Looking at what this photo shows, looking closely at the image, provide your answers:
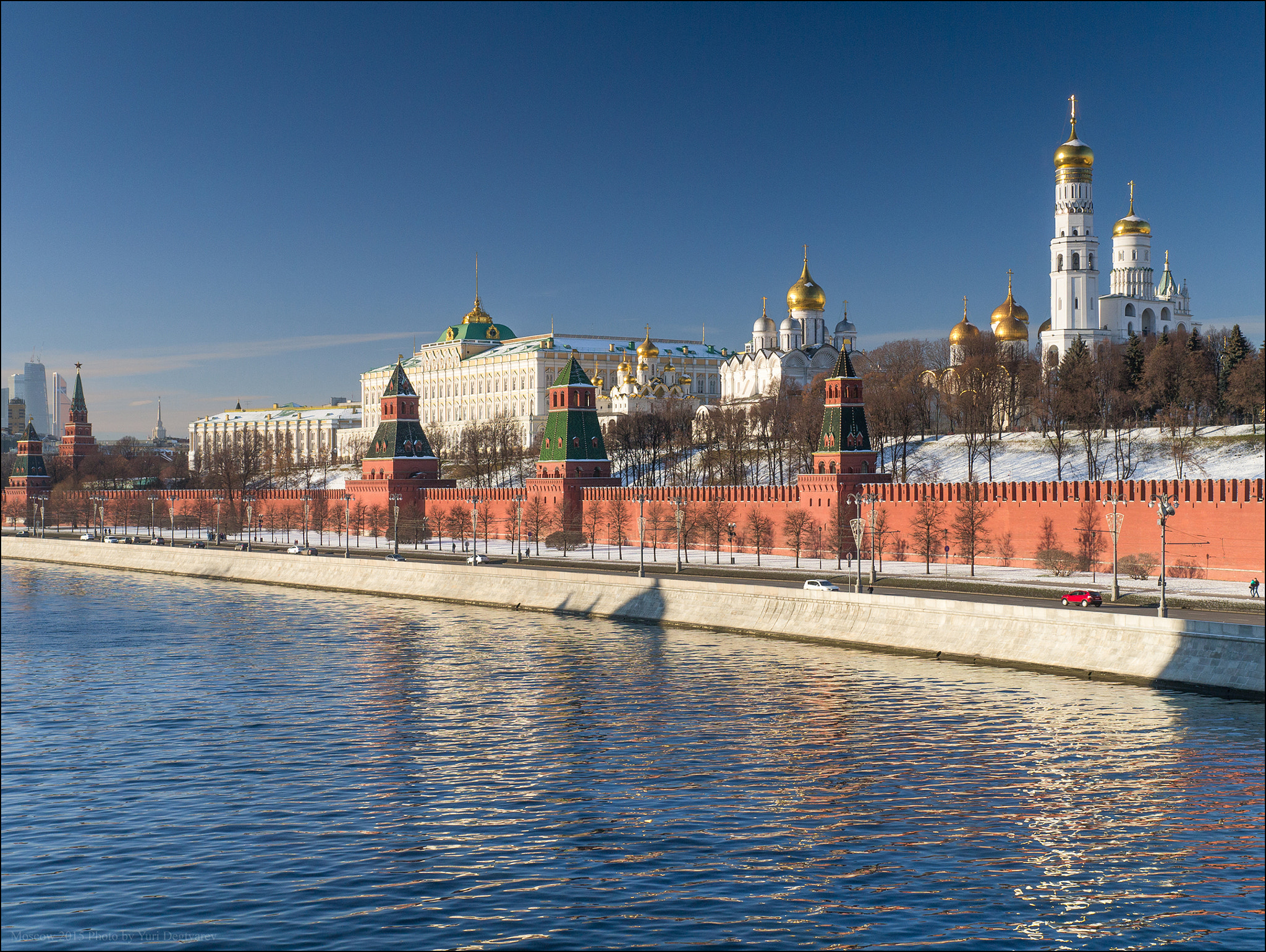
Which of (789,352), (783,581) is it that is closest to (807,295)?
(789,352)

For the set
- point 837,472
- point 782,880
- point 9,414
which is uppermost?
point 9,414

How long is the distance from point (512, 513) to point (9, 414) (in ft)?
328

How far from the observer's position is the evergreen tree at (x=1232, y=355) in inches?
2167

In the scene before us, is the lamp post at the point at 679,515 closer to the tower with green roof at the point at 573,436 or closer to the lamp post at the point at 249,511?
the tower with green roof at the point at 573,436

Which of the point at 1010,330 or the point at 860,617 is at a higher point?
the point at 1010,330

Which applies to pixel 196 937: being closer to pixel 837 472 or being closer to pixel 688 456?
pixel 837 472

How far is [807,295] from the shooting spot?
8000cm

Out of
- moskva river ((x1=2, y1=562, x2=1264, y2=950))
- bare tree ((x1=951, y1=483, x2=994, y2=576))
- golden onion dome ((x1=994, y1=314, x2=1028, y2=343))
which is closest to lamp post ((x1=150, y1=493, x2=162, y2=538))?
bare tree ((x1=951, y1=483, x2=994, y2=576))

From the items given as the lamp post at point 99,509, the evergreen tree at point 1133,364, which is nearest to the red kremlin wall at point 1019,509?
the lamp post at point 99,509

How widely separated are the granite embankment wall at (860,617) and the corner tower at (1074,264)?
124 feet

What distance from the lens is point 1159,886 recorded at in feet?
42.2

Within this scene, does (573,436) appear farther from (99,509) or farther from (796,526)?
(99,509)

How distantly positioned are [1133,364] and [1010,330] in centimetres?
1457

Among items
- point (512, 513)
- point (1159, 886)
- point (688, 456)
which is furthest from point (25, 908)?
point (688, 456)
